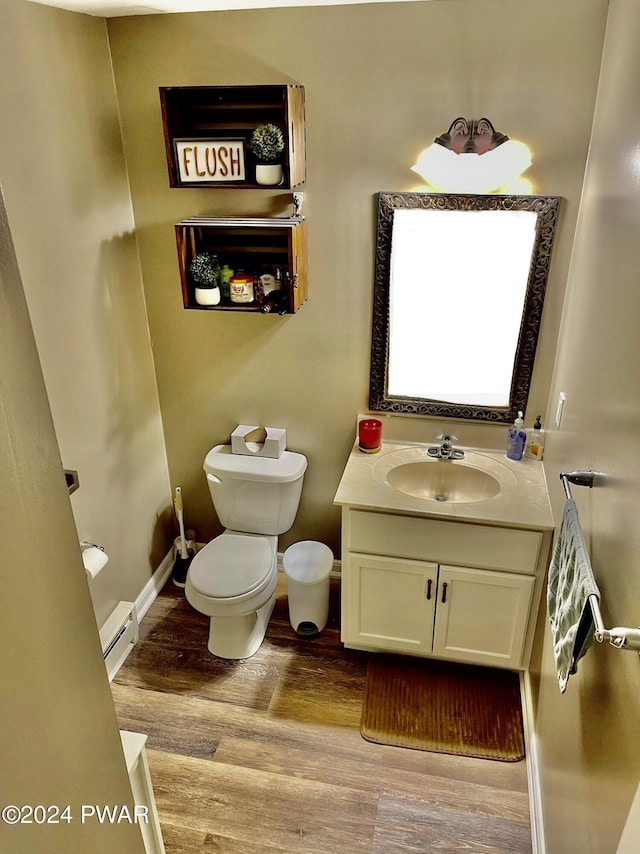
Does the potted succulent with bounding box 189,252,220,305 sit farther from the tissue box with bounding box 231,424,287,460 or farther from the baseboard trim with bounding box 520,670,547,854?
the baseboard trim with bounding box 520,670,547,854

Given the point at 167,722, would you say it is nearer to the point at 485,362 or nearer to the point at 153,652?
the point at 153,652

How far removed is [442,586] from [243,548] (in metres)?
0.86

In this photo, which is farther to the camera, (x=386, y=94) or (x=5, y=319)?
(x=386, y=94)

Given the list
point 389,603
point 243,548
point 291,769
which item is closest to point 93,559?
point 243,548

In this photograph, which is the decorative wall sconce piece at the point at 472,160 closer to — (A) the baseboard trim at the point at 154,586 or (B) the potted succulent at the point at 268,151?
(B) the potted succulent at the point at 268,151

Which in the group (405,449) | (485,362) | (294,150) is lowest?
(405,449)

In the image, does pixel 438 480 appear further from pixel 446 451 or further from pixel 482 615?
pixel 482 615

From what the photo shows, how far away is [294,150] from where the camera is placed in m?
2.13

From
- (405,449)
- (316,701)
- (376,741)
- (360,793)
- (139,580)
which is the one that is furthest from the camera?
(139,580)

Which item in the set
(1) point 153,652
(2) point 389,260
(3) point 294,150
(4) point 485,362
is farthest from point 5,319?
(1) point 153,652

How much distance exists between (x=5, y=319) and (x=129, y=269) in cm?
190

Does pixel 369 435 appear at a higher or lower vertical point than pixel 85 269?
lower

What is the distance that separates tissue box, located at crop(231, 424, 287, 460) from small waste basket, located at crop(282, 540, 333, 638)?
458mm

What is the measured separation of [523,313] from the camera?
229 cm
